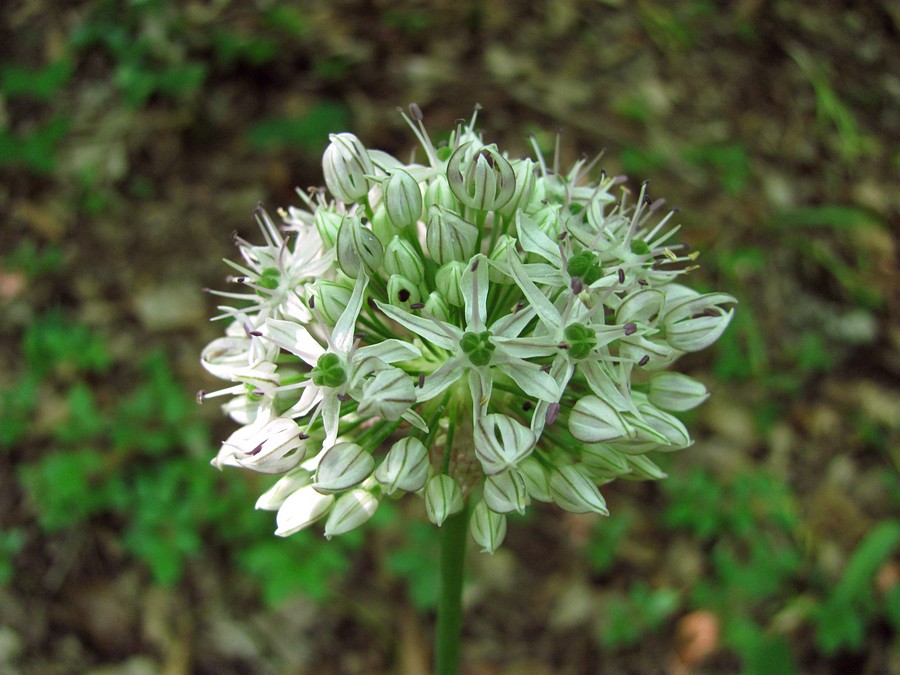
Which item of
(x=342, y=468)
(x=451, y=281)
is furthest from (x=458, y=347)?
(x=342, y=468)

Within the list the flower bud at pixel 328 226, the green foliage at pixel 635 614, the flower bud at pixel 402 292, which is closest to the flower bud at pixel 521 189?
the flower bud at pixel 402 292

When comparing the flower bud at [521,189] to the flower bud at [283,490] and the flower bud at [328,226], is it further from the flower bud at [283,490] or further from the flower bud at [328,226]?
the flower bud at [283,490]

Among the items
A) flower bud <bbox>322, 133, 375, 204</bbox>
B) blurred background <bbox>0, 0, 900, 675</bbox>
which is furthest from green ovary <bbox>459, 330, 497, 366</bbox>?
blurred background <bbox>0, 0, 900, 675</bbox>

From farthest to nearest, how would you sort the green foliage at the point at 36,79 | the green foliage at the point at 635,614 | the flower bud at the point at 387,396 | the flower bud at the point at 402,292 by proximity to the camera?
1. the green foliage at the point at 36,79
2. the green foliage at the point at 635,614
3. the flower bud at the point at 402,292
4. the flower bud at the point at 387,396

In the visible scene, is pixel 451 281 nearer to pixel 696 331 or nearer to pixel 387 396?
pixel 387 396

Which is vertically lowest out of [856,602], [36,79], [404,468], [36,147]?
[856,602]

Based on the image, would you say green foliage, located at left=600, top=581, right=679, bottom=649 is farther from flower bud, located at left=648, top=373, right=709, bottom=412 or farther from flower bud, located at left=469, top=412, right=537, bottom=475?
flower bud, located at left=469, top=412, right=537, bottom=475
